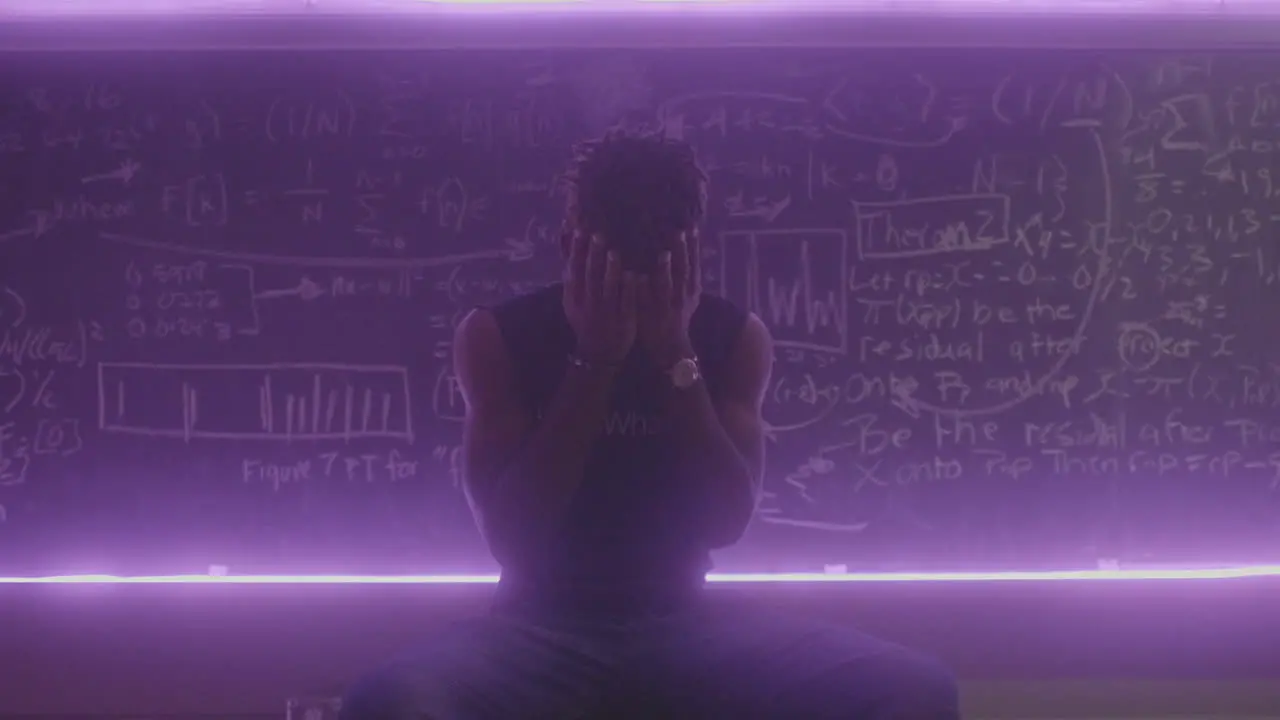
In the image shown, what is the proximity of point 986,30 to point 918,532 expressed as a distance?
112cm

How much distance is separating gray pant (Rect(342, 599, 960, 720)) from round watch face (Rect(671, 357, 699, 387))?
0.36 m

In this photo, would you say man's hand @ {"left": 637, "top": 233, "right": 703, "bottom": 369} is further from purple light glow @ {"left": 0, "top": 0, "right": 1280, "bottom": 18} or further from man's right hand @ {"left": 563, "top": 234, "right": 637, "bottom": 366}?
purple light glow @ {"left": 0, "top": 0, "right": 1280, "bottom": 18}

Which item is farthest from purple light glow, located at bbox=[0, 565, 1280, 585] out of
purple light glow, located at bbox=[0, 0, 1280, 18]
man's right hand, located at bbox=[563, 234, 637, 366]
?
purple light glow, located at bbox=[0, 0, 1280, 18]

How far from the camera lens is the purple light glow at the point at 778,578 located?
209cm

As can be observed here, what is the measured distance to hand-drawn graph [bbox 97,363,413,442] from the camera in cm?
210

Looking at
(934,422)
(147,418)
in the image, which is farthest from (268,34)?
(934,422)

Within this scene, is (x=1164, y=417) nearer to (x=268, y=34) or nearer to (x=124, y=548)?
(x=268, y=34)

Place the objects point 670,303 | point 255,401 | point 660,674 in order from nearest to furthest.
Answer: point 660,674, point 670,303, point 255,401

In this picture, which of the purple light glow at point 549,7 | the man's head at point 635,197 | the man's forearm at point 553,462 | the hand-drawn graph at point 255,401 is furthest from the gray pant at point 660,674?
the purple light glow at point 549,7

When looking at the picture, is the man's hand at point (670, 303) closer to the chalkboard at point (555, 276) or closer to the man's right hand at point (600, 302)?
the man's right hand at point (600, 302)

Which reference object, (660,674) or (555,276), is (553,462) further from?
(555,276)

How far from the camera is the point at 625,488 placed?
1589 mm

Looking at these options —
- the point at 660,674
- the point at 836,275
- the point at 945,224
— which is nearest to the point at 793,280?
the point at 836,275

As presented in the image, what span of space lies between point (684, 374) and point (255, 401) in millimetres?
1067
